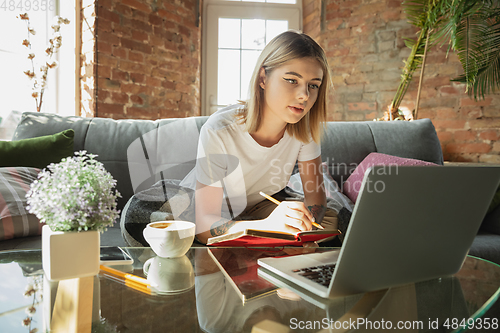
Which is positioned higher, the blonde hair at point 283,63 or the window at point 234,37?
the window at point 234,37

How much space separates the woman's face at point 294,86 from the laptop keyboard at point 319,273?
2.06 ft

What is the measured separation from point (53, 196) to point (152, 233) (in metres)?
0.22

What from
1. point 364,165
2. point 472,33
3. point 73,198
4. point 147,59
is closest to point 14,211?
point 73,198

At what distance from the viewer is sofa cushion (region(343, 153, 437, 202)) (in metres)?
1.48

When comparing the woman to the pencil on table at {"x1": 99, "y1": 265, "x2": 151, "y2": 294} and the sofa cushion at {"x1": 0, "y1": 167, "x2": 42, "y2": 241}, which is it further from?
the sofa cushion at {"x1": 0, "y1": 167, "x2": 42, "y2": 241}

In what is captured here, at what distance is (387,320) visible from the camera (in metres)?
0.47

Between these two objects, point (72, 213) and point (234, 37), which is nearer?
point (72, 213)

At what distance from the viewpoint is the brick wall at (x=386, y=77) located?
2.62 m

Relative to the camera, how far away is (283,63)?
1.15 m

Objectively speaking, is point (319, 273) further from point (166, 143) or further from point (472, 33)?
point (472, 33)

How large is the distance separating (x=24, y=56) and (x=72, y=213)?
7.66 feet

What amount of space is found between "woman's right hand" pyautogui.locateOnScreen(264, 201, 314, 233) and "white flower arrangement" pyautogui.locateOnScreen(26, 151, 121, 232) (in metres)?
0.41

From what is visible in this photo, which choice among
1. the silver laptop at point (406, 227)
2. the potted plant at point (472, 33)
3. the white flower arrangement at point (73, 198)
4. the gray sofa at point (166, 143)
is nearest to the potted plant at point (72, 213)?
the white flower arrangement at point (73, 198)

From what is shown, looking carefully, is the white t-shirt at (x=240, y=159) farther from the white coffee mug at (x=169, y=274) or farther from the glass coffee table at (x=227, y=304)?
the glass coffee table at (x=227, y=304)
